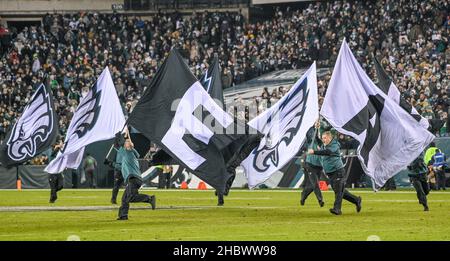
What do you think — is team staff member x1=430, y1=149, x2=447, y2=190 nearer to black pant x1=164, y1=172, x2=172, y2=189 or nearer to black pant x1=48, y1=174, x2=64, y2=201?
black pant x1=164, y1=172, x2=172, y2=189

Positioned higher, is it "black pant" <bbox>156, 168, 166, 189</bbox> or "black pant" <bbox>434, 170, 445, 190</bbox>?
"black pant" <bbox>434, 170, 445, 190</bbox>

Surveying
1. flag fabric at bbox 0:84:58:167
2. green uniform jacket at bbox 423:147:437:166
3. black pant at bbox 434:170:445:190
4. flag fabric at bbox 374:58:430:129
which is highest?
flag fabric at bbox 374:58:430:129

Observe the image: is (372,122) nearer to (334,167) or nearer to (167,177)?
(334,167)

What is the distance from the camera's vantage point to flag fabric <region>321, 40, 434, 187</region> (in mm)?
29203

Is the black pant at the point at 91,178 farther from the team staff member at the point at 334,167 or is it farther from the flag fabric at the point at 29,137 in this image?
the team staff member at the point at 334,167

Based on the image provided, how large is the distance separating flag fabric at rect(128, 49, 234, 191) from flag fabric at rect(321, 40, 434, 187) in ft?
9.69

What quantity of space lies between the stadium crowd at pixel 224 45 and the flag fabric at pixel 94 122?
42.3 ft

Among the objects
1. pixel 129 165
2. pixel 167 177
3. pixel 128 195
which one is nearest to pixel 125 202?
pixel 128 195

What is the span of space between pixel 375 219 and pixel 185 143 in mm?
5586

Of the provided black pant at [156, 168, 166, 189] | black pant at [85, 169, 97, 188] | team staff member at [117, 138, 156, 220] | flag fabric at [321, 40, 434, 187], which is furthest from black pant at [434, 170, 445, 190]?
team staff member at [117, 138, 156, 220]

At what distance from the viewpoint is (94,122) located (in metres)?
35.6

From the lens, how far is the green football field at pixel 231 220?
21703mm

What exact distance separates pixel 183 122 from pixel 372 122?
4.94m
